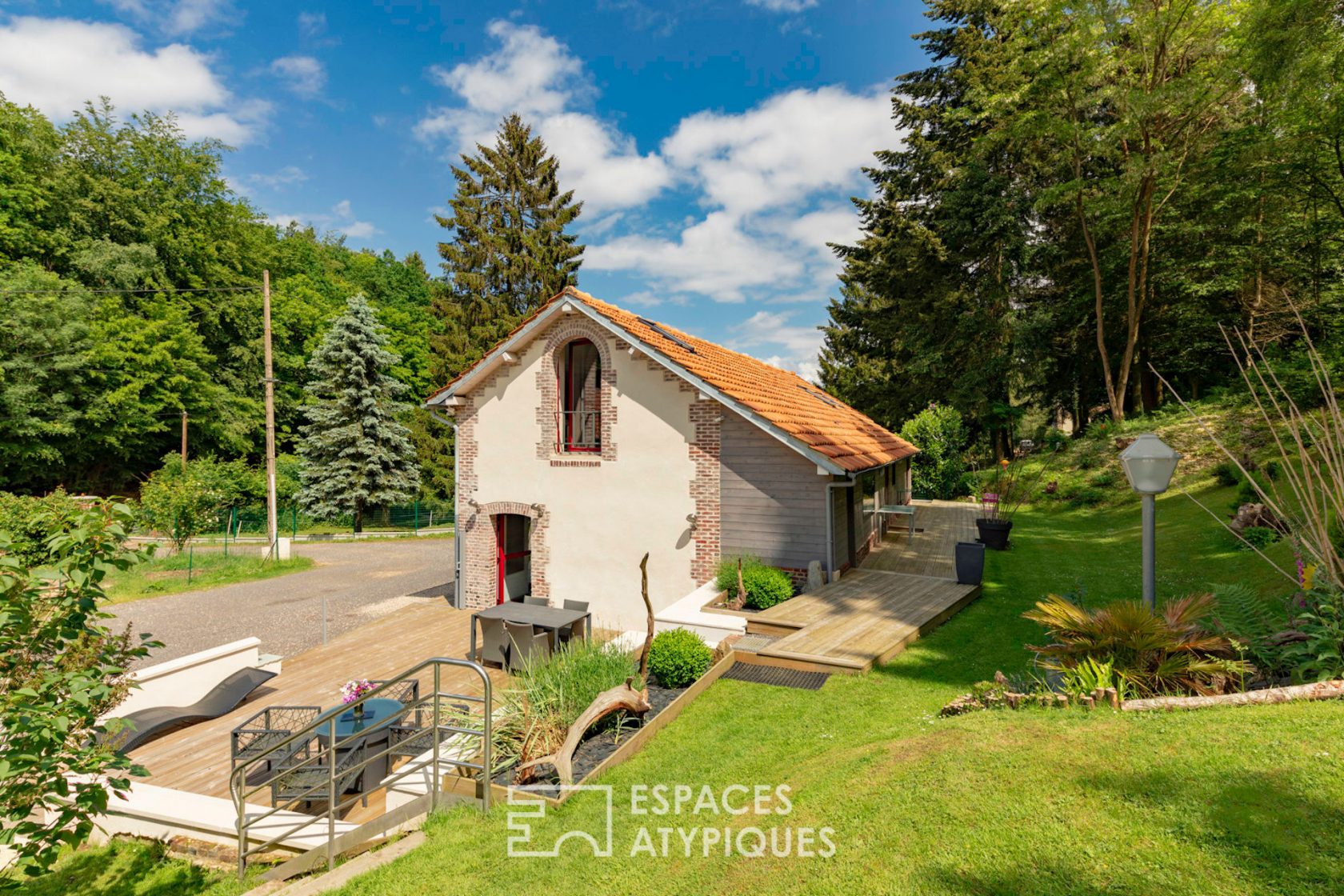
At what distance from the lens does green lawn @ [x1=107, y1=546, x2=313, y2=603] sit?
1672 centimetres

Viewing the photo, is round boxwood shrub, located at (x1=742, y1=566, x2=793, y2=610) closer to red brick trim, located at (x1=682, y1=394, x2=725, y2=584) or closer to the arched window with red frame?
red brick trim, located at (x1=682, y1=394, x2=725, y2=584)

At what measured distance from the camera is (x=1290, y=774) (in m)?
3.28

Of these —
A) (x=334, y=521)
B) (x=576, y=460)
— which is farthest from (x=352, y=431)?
(x=576, y=460)

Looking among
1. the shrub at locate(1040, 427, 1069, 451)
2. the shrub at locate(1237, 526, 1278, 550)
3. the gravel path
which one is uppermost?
the shrub at locate(1040, 427, 1069, 451)

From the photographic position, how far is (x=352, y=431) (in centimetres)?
2808

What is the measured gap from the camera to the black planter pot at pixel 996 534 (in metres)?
14.3

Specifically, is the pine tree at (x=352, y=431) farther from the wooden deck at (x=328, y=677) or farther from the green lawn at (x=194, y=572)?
the wooden deck at (x=328, y=677)

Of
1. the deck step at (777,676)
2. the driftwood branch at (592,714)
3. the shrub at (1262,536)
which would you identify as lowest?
the deck step at (777,676)

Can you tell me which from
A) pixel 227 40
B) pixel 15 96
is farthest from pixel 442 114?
pixel 15 96

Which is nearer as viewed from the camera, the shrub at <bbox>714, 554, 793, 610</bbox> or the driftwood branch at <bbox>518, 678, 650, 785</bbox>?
the driftwood branch at <bbox>518, 678, 650, 785</bbox>

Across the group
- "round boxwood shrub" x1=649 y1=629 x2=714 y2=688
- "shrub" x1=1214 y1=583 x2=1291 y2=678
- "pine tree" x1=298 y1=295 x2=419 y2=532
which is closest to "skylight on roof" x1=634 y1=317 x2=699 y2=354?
"round boxwood shrub" x1=649 y1=629 x2=714 y2=688

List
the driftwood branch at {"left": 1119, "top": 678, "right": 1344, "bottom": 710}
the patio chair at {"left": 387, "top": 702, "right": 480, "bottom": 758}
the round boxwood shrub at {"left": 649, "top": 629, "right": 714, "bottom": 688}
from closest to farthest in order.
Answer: the driftwood branch at {"left": 1119, "top": 678, "right": 1344, "bottom": 710} → the patio chair at {"left": 387, "top": 702, "right": 480, "bottom": 758} → the round boxwood shrub at {"left": 649, "top": 629, "right": 714, "bottom": 688}

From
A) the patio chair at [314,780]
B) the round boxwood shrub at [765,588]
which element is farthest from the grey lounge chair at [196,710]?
the round boxwood shrub at [765,588]

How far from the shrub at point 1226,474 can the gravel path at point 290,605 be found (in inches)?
861
